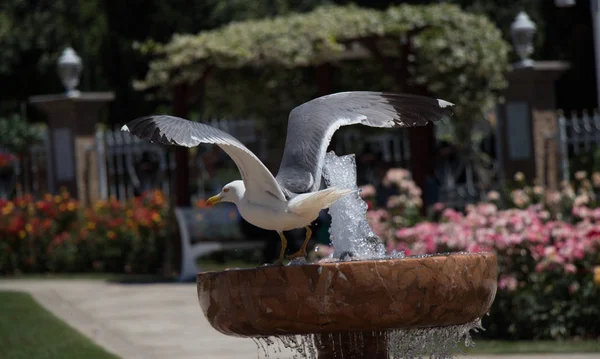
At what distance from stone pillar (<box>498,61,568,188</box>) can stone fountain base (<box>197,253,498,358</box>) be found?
779 cm

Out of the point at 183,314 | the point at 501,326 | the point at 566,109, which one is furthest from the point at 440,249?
the point at 566,109

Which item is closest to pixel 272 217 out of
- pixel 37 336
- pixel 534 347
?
pixel 534 347

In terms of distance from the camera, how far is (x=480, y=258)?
14.4 feet

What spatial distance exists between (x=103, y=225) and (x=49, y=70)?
42.5ft

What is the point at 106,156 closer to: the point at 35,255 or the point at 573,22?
the point at 35,255

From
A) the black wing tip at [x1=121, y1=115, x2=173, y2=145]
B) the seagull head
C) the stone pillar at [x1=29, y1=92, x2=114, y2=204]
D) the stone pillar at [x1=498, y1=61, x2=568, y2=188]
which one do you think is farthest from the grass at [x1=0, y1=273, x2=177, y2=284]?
the black wing tip at [x1=121, y1=115, x2=173, y2=145]

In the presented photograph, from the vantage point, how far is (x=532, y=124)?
39.4 ft

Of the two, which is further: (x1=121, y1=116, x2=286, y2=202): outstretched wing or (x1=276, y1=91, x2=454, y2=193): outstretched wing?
(x1=276, y1=91, x2=454, y2=193): outstretched wing

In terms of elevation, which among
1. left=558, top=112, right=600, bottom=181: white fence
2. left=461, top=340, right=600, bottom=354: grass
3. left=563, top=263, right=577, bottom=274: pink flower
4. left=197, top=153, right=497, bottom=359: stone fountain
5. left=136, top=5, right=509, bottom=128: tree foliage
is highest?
left=136, top=5, right=509, bottom=128: tree foliage

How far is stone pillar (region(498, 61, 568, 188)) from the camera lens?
11961mm

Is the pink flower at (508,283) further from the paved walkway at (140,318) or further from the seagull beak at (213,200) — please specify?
the seagull beak at (213,200)

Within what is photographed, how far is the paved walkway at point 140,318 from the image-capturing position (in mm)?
7832

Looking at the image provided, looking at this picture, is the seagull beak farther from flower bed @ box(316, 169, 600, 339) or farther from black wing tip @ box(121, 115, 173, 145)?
flower bed @ box(316, 169, 600, 339)

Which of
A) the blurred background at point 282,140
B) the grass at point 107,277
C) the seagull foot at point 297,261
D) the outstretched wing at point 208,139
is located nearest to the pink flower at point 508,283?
the blurred background at point 282,140
